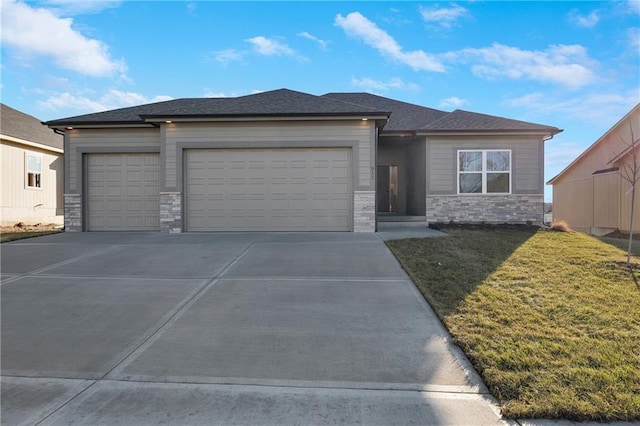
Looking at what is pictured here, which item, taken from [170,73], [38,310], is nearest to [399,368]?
[38,310]

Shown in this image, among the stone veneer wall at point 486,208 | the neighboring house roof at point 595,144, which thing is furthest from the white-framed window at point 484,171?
the neighboring house roof at point 595,144

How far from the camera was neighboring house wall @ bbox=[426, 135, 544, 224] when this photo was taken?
13953mm

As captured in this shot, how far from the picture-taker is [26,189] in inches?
705

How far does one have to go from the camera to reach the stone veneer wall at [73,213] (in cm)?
1261

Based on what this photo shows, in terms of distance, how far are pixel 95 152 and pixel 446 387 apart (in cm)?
1334

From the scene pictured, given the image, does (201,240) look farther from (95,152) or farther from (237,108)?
(95,152)

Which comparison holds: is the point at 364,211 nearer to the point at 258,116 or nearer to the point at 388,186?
the point at 258,116

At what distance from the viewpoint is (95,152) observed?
12.7 m

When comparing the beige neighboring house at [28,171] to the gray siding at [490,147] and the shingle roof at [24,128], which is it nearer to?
the shingle roof at [24,128]

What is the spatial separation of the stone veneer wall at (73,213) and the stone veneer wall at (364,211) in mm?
9222

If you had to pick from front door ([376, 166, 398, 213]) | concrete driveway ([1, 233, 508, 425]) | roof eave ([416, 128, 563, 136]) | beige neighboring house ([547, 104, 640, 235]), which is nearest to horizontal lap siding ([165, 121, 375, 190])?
roof eave ([416, 128, 563, 136])

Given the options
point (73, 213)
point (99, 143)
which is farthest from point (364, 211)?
point (73, 213)

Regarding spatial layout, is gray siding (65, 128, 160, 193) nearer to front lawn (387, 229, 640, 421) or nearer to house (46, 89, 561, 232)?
house (46, 89, 561, 232)

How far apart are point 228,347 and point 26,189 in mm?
19213
